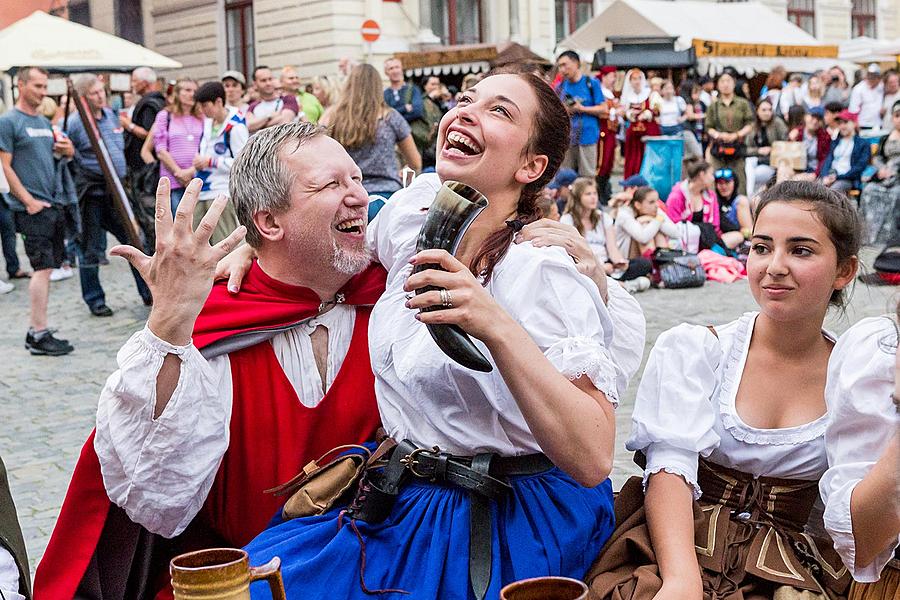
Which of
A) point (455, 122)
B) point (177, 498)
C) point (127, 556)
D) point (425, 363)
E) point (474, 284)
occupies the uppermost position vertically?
point (455, 122)

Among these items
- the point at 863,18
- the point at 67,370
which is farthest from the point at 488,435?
the point at 863,18

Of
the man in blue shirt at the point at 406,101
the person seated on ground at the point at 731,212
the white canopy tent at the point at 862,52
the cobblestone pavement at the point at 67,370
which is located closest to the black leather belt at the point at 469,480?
the cobblestone pavement at the point at 67,370

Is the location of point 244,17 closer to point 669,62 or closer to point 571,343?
point 669,62

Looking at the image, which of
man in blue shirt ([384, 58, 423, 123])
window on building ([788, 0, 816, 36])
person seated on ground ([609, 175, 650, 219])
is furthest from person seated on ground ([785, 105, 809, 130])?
window on building ([788, 0, 816, 36])

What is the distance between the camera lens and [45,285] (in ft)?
25.4

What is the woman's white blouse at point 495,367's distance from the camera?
2.17 meters

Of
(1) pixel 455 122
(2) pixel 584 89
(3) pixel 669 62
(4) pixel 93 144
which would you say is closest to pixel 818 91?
(3) pixel 669 62

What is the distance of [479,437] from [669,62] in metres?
17.5

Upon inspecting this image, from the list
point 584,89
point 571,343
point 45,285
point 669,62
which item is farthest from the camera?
point 669,62

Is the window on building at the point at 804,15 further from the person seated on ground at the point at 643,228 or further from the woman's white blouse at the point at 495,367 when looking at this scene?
the woman's white blouse at the point at 495,367

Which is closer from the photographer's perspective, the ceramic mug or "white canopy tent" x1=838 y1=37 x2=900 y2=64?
the ceramic mug

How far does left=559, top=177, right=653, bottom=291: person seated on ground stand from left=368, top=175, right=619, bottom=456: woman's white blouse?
7.34 metres

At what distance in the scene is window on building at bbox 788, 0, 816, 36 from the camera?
32.9m

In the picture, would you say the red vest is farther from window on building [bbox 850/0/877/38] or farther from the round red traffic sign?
window on building [bbox 850/0/877/38]
